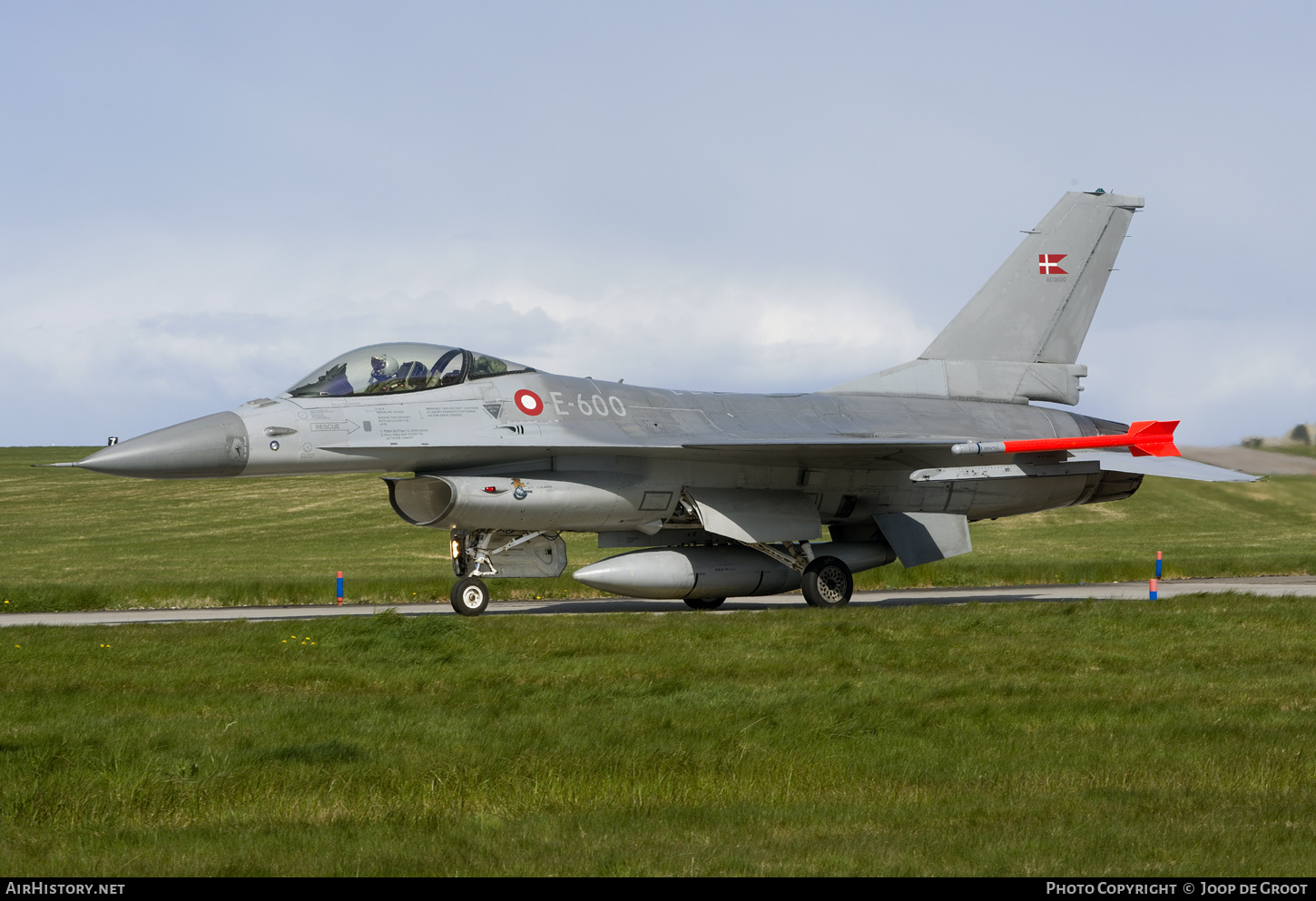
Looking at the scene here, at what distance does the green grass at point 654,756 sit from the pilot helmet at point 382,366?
3924 millimetres

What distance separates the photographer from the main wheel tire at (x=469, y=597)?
1602 centimetres

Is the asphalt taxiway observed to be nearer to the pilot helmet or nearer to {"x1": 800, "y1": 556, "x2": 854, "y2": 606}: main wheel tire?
{"x1": 800, "y1": 556, "x2": 854, "y2": 606}: main wheel tire

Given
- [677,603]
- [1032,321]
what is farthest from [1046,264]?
[677,603]

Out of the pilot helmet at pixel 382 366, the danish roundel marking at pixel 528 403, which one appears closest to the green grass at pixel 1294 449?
the danish roundel marking at pixel 528 403

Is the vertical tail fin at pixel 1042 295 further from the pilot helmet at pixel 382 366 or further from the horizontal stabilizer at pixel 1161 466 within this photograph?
the pilot helmet at pixel 382 366

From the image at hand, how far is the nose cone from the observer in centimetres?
1377

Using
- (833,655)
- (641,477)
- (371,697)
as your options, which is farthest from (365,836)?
(641,477)

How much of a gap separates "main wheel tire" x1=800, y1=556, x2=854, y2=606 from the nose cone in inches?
306

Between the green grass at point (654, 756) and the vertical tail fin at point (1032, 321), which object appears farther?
the vertical tail fin at point (1032, 321)

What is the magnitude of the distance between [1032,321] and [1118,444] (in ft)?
14.7

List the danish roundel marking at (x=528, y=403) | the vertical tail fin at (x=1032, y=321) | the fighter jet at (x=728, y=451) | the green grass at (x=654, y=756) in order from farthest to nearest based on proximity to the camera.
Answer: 1. the vertical tail fin at (x=1032, y=321)
2. the danish roundel marking at (x=528, y=403)
3. the fighter jet at (x=728, y=451)
4. the green grass at (x=654, y=756)

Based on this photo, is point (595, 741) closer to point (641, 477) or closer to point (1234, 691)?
point (1234, 691)

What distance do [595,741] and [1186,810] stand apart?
3304mm

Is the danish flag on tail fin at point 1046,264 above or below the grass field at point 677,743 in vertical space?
above
